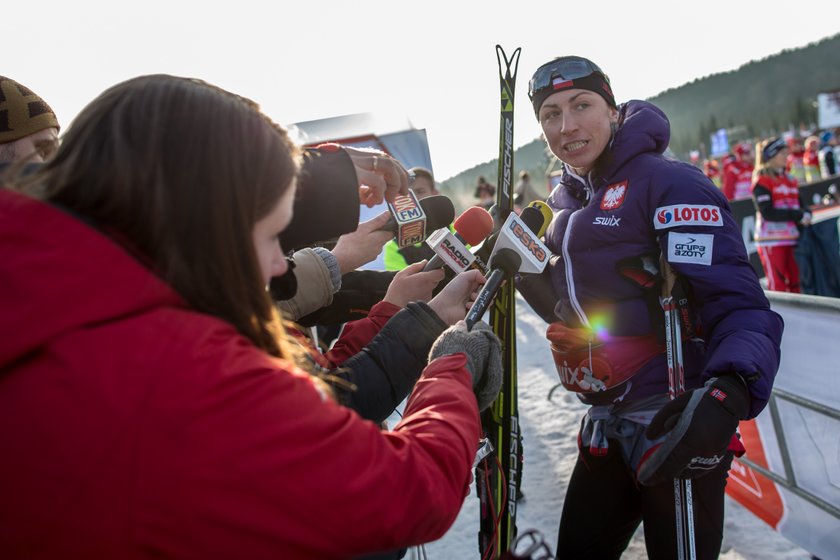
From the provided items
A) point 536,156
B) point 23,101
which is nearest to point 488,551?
point 23,101

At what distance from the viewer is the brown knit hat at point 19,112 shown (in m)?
1.76

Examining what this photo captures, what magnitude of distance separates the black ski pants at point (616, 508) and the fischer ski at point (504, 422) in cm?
27

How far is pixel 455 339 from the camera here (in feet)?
4.11

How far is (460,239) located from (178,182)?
1.10m

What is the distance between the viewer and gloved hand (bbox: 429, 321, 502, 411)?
4.08 feet

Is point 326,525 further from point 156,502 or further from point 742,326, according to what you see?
point 742,326

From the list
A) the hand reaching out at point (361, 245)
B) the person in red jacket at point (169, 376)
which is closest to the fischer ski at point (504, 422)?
the hand reaching out at point (361, 245)

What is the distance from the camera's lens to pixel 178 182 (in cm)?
76

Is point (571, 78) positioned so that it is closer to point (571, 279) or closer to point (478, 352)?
point (571, 279)

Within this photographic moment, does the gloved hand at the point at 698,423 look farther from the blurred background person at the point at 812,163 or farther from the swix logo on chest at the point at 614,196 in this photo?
the blurred background person at the point at 812,163

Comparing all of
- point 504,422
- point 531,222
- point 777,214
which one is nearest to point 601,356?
point 504,422

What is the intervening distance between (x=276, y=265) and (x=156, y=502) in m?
0.42

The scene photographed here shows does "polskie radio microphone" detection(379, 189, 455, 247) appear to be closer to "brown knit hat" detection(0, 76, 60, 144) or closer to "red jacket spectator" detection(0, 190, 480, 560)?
"red jacket spectator" detection(0, 190, 480, 560)

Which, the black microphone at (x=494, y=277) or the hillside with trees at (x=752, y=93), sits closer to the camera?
the black microphone at (x=494, y=277)
